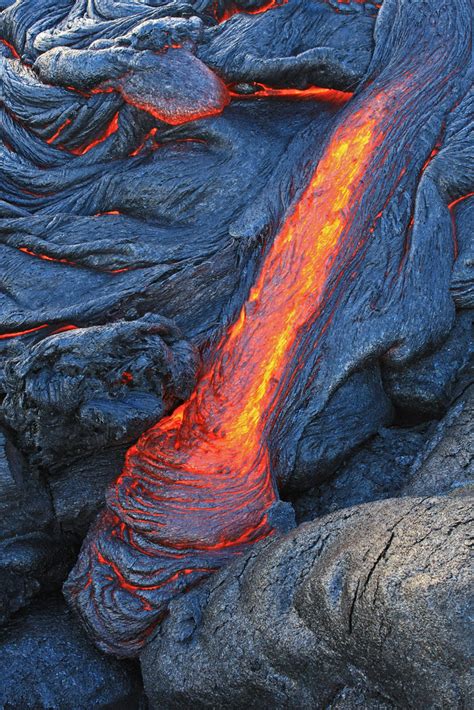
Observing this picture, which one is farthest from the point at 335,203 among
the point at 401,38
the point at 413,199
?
the point at 401,38

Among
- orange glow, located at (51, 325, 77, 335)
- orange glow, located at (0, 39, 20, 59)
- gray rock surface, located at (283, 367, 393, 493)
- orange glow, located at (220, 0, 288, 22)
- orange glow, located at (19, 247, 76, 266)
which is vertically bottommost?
orange glow, located at (51, 325, 77, 335)

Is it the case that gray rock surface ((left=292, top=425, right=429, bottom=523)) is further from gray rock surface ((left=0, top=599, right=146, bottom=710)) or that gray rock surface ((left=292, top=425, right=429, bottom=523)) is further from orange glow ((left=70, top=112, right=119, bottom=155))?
orange glow ((left=70, top=112, right=119, bottom=155))

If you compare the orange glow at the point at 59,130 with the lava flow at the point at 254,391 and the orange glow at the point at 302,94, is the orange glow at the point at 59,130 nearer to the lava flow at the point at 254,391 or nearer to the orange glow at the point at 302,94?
the orange glow at the point at 302,94

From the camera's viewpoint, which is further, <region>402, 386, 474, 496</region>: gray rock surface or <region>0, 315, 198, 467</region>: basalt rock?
<region>0, 315, 198, 467</region>: basalt rock

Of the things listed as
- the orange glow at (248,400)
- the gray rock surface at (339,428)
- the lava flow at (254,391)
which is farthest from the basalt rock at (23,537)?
the gray rock surface at (339,428)

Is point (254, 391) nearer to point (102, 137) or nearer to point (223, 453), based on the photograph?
point (223, 453)

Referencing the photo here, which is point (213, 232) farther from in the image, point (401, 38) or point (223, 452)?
point (401, 38)

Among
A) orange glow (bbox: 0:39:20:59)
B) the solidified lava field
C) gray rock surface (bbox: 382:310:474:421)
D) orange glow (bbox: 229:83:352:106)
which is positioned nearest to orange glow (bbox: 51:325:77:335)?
the solidified lava field
